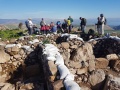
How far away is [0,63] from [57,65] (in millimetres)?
5122

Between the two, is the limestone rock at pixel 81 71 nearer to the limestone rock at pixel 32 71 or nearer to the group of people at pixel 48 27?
the limestone rock at pixel 32 71

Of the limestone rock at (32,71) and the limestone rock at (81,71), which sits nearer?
the limestone rock at (81,71)

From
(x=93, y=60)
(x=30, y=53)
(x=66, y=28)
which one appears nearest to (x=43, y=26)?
(x=66, y=28)

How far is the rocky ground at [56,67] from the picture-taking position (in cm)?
923

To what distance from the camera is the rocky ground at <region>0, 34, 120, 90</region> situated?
9.23 meters

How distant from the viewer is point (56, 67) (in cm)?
988

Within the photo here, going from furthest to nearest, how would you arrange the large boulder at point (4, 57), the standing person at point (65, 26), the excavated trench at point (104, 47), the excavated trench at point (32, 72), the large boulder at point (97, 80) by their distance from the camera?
1. the standing person at point (65, 26)
2. the excavated trench at point (104, 47)
3. the large boulder at point (4, 57)
4. the excavated trench at point (32, 72)
5. the large boulder at point (97, 80)

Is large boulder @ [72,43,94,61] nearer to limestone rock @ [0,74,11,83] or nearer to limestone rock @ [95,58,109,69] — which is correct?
limestone rock @ [95,58,109,69]

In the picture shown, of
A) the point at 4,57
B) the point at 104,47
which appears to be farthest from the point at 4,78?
the point at 104,47

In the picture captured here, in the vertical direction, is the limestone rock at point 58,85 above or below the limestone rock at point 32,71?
above

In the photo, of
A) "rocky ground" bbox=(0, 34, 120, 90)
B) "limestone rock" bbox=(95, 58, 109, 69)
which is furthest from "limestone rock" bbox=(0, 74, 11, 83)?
"limestone rock" bbox=(95, 58, 109, 69)

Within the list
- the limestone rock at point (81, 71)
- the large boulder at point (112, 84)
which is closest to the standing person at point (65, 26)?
the limestone rock at point (81, 71)

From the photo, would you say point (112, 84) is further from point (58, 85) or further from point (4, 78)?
point (4, 78)

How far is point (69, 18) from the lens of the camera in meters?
28.2
